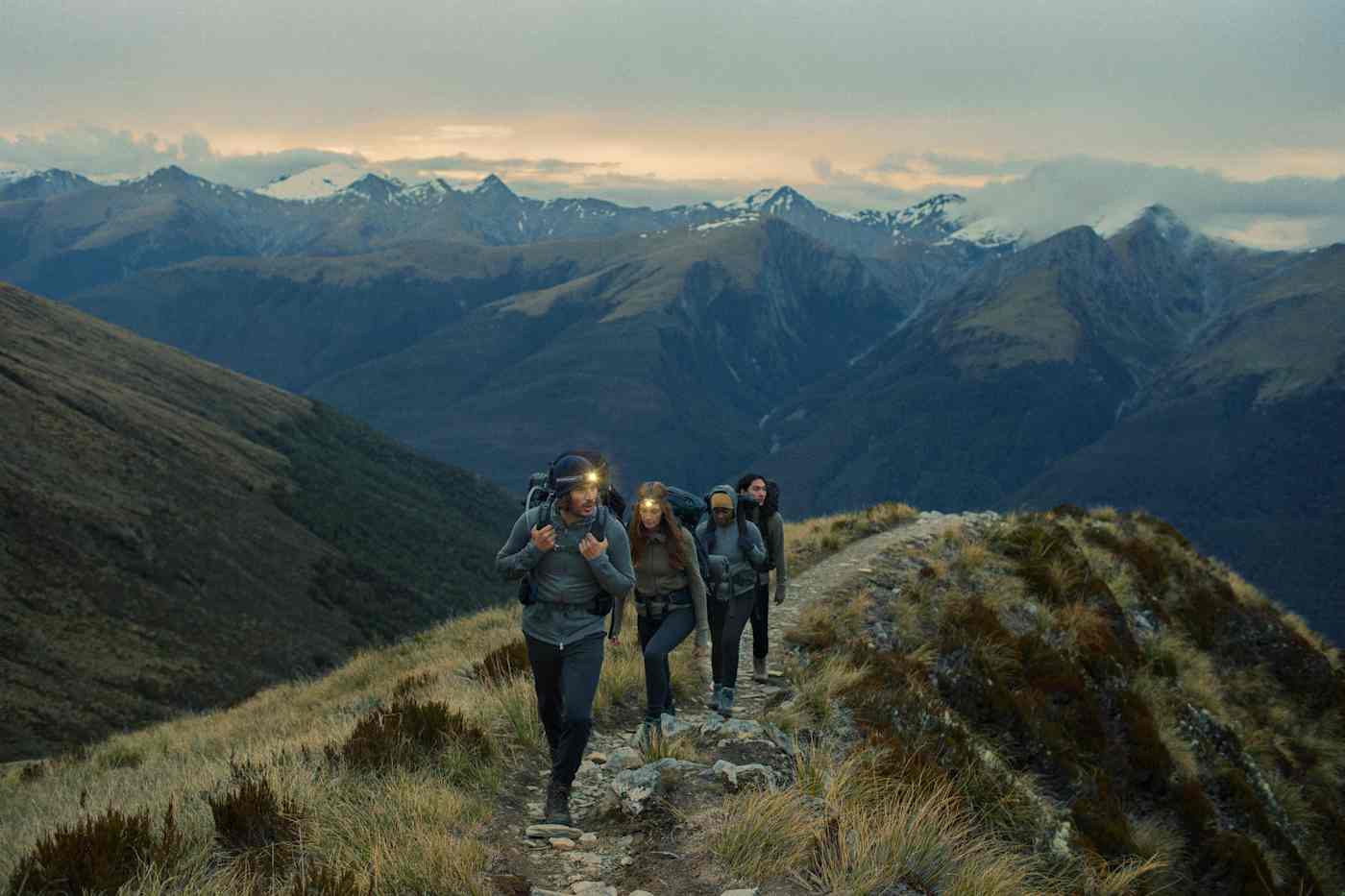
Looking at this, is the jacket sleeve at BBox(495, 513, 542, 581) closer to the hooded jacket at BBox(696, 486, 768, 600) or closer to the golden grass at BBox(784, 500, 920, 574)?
the hooded jacket at BBox(696, 486, 768, 600)

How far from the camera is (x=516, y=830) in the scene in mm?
6969

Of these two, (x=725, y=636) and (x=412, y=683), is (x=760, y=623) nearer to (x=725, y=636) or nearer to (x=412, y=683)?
(x=725, y=636)

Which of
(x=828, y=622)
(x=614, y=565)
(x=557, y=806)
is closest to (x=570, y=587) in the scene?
(x=614, y=565)

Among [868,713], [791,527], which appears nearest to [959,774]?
[868,713]

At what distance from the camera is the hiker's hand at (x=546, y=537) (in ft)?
22.2

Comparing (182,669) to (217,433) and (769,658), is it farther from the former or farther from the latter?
(217,433)

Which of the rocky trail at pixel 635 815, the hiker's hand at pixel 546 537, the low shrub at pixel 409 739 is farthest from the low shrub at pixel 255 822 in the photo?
the hiker's hand at pixel 546 537

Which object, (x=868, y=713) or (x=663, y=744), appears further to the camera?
(x=868, y=713)

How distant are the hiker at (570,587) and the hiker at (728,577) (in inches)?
130

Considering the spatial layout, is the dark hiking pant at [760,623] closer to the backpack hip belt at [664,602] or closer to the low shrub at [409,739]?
the backpack hip belt at [664,602]

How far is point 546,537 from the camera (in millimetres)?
6781

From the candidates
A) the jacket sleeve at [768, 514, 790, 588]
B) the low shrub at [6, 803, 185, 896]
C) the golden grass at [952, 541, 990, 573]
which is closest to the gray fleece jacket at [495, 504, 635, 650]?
the low shrub at [6, 803, 185, 896]

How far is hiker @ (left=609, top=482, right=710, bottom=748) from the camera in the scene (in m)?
9.06

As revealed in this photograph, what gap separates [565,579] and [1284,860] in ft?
43.8
